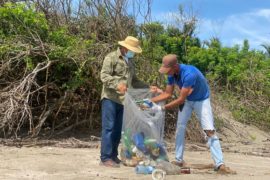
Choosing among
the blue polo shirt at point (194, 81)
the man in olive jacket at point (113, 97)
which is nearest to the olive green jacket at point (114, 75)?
the man in olive jacket at point (113, 97)

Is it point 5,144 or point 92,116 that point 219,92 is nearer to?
point 92,116

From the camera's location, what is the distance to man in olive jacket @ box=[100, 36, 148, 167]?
278 inches

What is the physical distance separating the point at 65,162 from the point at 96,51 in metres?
3.31

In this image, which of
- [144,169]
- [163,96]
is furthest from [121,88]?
[144,169]

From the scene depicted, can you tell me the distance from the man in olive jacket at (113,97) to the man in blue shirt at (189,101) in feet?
1.66

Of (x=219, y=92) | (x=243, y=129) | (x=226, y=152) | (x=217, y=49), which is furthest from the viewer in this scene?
(x=217, y=49)

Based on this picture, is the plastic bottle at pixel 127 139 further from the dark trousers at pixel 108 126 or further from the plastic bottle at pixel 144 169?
the plastic bottle at pixel 144 169

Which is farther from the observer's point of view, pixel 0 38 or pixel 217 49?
pixel 217 49

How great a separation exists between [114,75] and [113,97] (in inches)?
12.3

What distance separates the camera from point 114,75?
23.6ft

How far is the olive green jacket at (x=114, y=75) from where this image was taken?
22.9ft

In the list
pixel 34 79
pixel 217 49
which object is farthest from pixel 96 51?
pixel 217 49

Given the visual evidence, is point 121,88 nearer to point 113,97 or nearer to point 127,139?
point 113,97

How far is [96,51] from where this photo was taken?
10102mm
